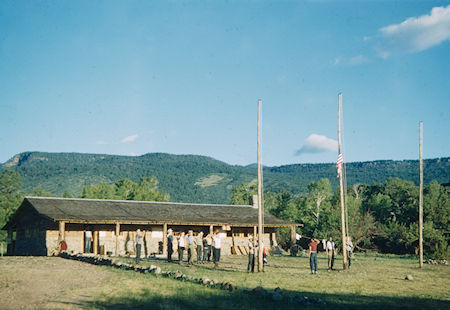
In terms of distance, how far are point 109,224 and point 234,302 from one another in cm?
2347

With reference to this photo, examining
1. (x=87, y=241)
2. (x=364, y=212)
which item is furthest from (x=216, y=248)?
(x=364, y=212)

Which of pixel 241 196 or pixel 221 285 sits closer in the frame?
pixel 221 285

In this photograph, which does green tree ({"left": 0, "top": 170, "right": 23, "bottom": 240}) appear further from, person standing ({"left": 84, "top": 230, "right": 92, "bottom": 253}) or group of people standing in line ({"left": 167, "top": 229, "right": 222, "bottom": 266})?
group of people standing in line ({"left": 167, "top": 229, "right": 222, "bottom": 266})

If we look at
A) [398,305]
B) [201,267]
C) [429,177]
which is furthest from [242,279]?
[429,177]

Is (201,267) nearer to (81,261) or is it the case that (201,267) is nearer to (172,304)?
(81,261)

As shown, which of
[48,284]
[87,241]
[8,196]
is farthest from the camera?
[8,196]

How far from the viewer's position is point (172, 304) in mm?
12500

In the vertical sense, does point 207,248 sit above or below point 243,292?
below

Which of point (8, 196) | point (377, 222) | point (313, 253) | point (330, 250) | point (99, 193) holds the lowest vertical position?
point (377, 222)

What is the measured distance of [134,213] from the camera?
3575cm

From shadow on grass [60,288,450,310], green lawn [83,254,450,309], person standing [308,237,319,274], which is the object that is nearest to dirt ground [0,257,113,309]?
green lawn [83,254,450,309]

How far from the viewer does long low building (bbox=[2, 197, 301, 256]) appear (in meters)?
32.0

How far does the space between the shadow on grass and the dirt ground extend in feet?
3.13

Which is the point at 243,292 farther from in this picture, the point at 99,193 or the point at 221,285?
the point at 99,193
